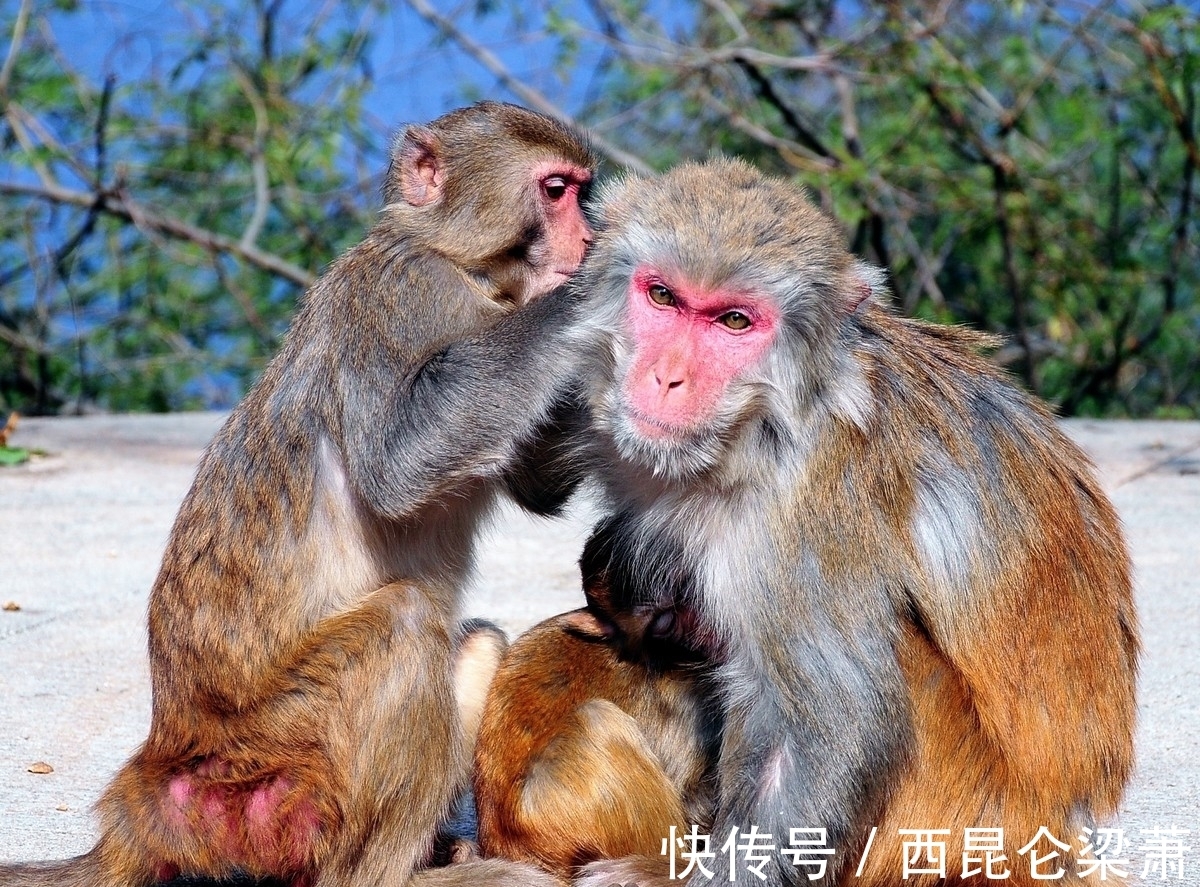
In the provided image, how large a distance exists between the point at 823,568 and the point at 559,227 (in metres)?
1.33

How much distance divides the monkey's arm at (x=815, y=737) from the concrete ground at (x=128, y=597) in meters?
0.82

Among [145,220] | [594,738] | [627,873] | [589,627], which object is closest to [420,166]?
[589,627]

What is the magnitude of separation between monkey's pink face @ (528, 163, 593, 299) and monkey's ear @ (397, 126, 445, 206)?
29cm

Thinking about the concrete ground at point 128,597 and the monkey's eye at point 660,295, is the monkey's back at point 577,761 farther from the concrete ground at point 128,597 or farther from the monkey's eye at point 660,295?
the monkey's eye at point 660,295

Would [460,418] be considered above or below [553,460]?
above

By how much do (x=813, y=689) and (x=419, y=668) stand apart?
32.1 inches

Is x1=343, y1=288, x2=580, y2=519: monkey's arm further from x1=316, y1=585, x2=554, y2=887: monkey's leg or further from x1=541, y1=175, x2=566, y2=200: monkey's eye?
x1=541, y1=175, x2=566, y2=200: monkey's eye

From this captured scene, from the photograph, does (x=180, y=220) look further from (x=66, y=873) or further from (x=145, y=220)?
(x=66, y=873)

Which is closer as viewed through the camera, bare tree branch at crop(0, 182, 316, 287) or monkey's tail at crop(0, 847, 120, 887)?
monkey's tail at crop(0, 847, 120, 887)

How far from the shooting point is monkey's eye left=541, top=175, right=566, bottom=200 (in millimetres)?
3982

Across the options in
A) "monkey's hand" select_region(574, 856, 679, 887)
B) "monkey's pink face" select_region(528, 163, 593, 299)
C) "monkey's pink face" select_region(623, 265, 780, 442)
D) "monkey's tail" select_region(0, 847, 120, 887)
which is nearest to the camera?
"monkey's pink face" select_region(623, 265, 780, 442)

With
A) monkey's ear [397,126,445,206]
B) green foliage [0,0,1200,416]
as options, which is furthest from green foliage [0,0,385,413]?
monkey's ear [397,126,445,206]

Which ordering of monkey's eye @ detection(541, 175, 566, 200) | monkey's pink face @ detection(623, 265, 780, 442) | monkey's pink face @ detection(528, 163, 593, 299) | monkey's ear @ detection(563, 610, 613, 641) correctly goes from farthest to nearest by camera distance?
monkey's eye @ detection(541, 175, 566, 200) → monkey's pink face @ detection(528, 163, 593, 299) → monkey's ear @ detection(563, 610, 613, 641) → monkey's pink face @ detection(623, 265, 780, 442)

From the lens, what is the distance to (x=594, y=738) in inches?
131
